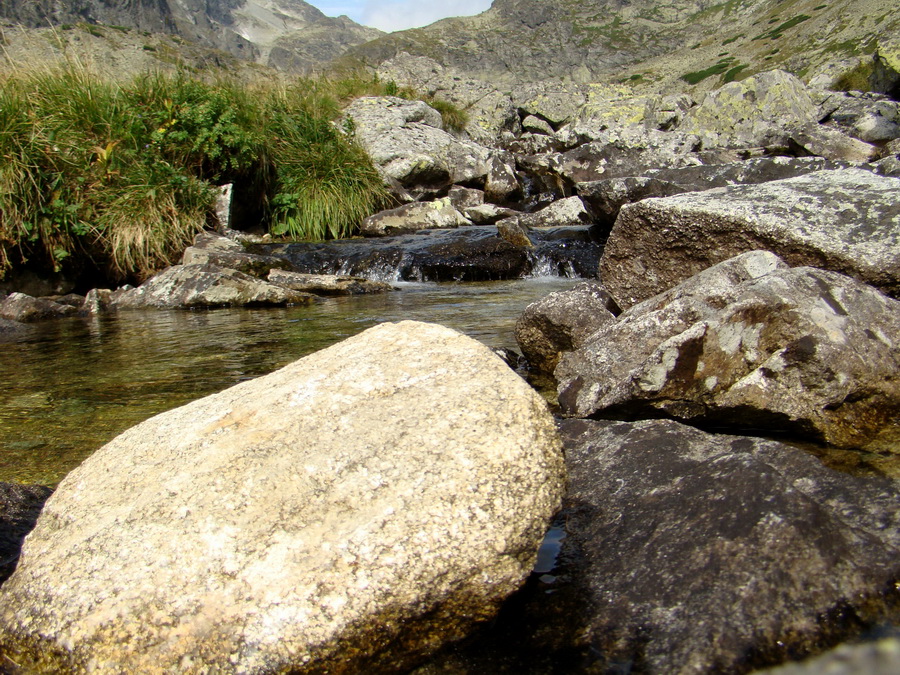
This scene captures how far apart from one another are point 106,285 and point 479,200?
8.90 meters

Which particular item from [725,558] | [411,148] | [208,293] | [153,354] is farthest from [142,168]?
[725,558]

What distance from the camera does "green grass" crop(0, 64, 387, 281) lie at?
927 centimetres

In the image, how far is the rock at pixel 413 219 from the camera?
13.2 meters

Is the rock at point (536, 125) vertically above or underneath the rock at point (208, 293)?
above

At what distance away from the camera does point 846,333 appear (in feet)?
9.68

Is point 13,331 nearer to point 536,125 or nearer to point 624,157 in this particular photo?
point 624,157

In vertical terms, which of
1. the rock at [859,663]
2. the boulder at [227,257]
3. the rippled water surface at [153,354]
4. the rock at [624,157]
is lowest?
the rippled water surface at [153,354]

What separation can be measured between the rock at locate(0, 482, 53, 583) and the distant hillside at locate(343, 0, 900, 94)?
78.2 metres

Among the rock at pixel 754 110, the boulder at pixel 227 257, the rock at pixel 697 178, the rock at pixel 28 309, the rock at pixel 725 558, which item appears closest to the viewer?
the rock at pixel 725 558

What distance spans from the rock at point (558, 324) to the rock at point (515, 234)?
6.36 meters

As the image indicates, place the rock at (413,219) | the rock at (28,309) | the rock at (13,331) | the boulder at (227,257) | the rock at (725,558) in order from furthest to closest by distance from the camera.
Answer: the rock at (413,219), the boulder at (227,257), the rock at (28,309), the rock at (13,331), the rock at (725,558)

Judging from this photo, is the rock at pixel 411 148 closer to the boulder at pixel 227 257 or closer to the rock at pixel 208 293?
the boulder at pixel 227 257

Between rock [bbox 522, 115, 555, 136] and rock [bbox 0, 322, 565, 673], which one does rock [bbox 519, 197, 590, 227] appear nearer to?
rock [bbox 0, 322, 565, 673]

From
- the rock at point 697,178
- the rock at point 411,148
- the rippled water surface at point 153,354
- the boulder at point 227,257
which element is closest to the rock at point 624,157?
the rock at point 411,148
